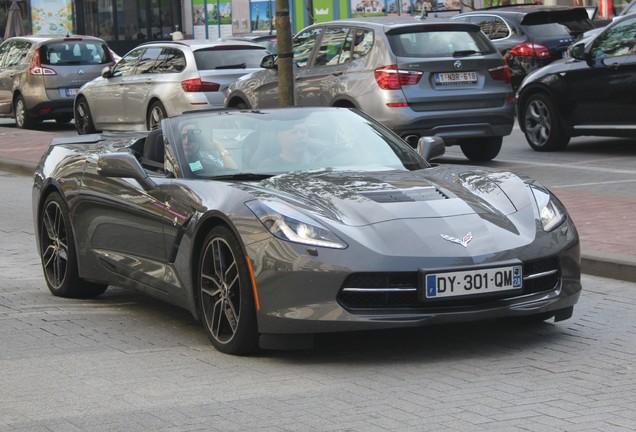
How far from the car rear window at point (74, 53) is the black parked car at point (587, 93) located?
10696mm

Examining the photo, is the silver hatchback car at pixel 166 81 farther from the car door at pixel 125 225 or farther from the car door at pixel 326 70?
the car door at pixel 125 225

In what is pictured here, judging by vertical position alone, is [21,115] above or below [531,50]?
below

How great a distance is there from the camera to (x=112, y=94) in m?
21.8

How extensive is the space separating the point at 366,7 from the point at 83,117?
20.5m

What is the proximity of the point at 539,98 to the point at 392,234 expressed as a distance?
36.0ft

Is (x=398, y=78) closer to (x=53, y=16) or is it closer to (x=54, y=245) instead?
(x=54, y=245)

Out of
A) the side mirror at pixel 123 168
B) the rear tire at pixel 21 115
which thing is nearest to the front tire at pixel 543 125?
the side mirror at pixel 123 168

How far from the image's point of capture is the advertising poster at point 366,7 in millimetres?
42000

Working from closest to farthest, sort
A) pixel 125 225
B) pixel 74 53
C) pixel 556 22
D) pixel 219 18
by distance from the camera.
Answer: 1. pixel 125 225
2. pixel 556 22
3. pixel 74 53
4. pixel 219 18

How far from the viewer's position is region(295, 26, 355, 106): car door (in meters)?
16.0

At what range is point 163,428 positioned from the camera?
5441 millimetres

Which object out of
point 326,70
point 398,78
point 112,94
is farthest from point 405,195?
point 112,94

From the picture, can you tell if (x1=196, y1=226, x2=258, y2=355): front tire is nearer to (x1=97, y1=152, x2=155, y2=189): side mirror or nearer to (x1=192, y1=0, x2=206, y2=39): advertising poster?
(x1=97, y1=152, x2=155, y2=189): side mirror

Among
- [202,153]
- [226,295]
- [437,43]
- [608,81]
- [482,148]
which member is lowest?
[482,148]
